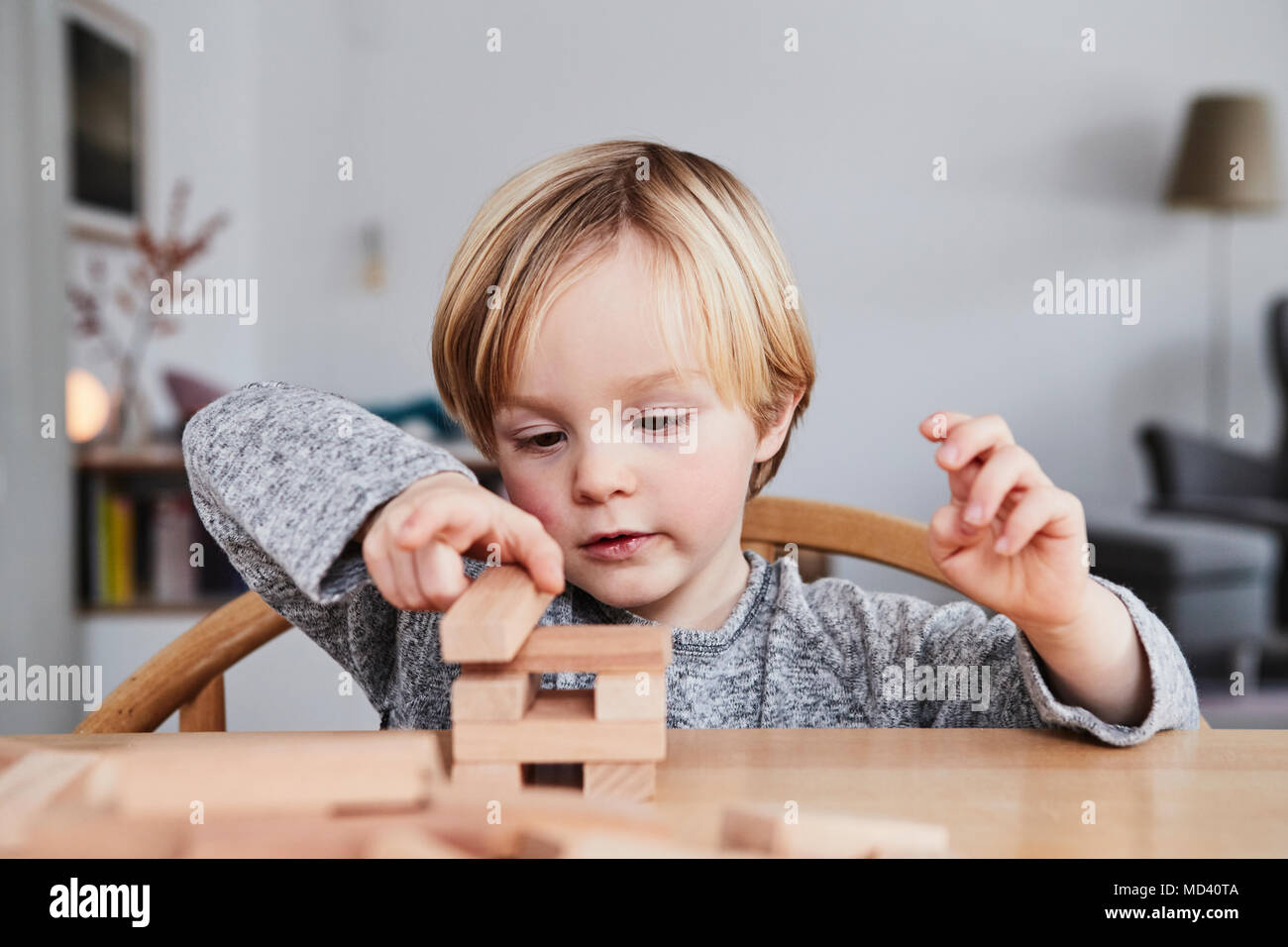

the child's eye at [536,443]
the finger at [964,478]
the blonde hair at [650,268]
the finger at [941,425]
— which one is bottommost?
the finger at [964,478]

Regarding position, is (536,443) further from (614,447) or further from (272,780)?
(272,780)

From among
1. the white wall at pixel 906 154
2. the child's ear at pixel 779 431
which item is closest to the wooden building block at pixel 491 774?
the child's ear at pixel 779 431

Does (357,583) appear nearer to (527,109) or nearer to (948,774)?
(948,774)

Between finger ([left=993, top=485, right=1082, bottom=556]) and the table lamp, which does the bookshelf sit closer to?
finger ([left=993, top=485, right=1082, bottom=556])

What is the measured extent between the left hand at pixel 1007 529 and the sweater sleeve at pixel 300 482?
272 mm

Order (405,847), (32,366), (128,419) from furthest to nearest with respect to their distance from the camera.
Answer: (128,419), (32,366), (405,847)

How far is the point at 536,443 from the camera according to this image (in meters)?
0.84

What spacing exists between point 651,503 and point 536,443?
0.32 ft

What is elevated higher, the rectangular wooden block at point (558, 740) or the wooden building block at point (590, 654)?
the wooden building block at point (590, 654)

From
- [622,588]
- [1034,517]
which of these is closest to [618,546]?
[622,588]

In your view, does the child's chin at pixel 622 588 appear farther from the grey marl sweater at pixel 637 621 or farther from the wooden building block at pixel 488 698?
the wooden building block at pixel 488 698

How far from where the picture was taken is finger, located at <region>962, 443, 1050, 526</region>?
60cm

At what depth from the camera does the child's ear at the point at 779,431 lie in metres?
1.00

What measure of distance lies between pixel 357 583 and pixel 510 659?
0.15 meters
